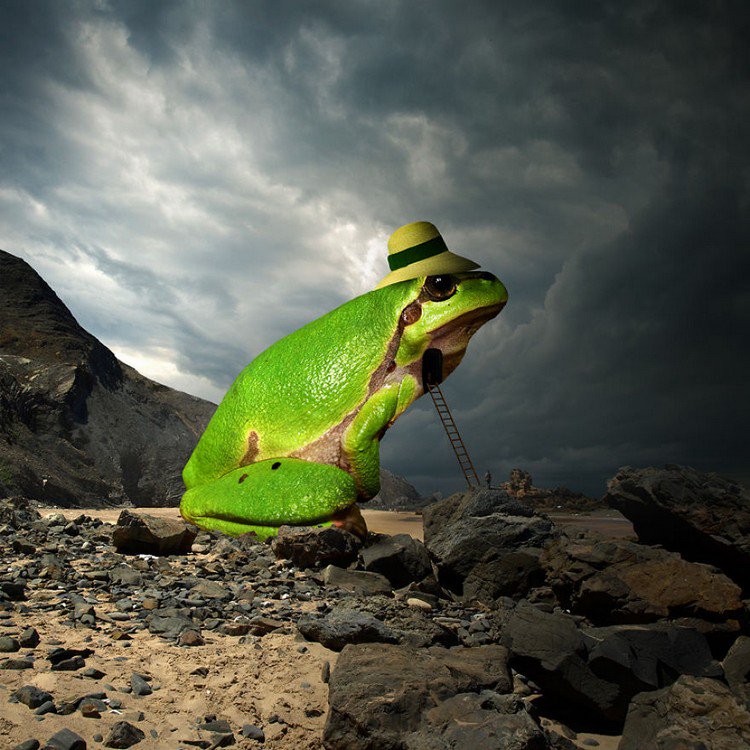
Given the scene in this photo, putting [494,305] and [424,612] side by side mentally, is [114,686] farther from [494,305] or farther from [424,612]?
[494,305]

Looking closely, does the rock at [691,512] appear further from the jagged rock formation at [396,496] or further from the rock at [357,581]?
the jagged rock formation at [396,496]

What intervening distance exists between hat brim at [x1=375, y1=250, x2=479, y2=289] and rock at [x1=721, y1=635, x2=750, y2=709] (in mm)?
5437

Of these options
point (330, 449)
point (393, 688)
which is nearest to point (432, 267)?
point (330, 449)

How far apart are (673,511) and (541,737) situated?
378cm

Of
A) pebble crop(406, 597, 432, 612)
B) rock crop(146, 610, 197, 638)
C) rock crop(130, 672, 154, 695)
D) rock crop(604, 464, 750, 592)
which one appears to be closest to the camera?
rock crop(130, 672, 154, 695)

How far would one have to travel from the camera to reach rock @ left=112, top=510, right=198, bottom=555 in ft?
19.6

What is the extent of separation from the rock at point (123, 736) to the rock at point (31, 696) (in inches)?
17.1

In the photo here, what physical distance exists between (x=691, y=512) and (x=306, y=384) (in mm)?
4972

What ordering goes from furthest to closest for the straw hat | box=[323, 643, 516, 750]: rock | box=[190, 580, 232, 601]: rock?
the straw hat < box=[190, 580, 232, 601]: rock < box=[323, 643, 516, 750]: rock

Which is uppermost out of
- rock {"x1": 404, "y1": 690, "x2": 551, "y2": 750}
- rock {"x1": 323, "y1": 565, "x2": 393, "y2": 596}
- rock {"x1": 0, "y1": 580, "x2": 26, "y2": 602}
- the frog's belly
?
the frog's belly

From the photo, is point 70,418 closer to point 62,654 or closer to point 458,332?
point 458,332

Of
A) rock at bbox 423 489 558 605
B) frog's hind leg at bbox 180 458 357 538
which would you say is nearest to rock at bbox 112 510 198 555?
frog's hind leg at bbox 180 458 357 538

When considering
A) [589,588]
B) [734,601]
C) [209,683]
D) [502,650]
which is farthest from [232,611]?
[734,601]

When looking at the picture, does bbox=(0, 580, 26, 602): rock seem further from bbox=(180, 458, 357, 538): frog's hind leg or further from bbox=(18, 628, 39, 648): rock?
bbox=(180, 458, 357, 538): frog's hind leg
